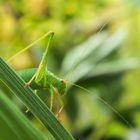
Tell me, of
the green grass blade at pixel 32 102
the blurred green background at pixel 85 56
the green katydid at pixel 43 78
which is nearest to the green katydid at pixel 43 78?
the green katydid at pixel 43 78

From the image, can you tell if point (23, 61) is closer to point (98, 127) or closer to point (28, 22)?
point (28, 22)

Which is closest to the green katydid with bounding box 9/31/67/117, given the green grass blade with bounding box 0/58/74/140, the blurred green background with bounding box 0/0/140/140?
the green grass blade with bounding box 0/58/74/140

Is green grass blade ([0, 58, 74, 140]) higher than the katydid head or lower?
higher

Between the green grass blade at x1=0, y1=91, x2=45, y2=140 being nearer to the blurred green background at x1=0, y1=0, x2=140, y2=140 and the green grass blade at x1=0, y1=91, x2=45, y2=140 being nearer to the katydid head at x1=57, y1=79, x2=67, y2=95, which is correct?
the katydid head at x1=57, y1=79, x2=67, y2=95

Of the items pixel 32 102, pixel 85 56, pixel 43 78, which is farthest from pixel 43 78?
pixel 85 56

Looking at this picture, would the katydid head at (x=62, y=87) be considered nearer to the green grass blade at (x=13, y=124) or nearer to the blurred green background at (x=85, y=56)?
the green grass blade at (x=13, y=124)

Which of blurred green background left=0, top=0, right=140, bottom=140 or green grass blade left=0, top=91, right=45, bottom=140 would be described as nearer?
green grass blade left=0, top=91, right=45, bottom=140
